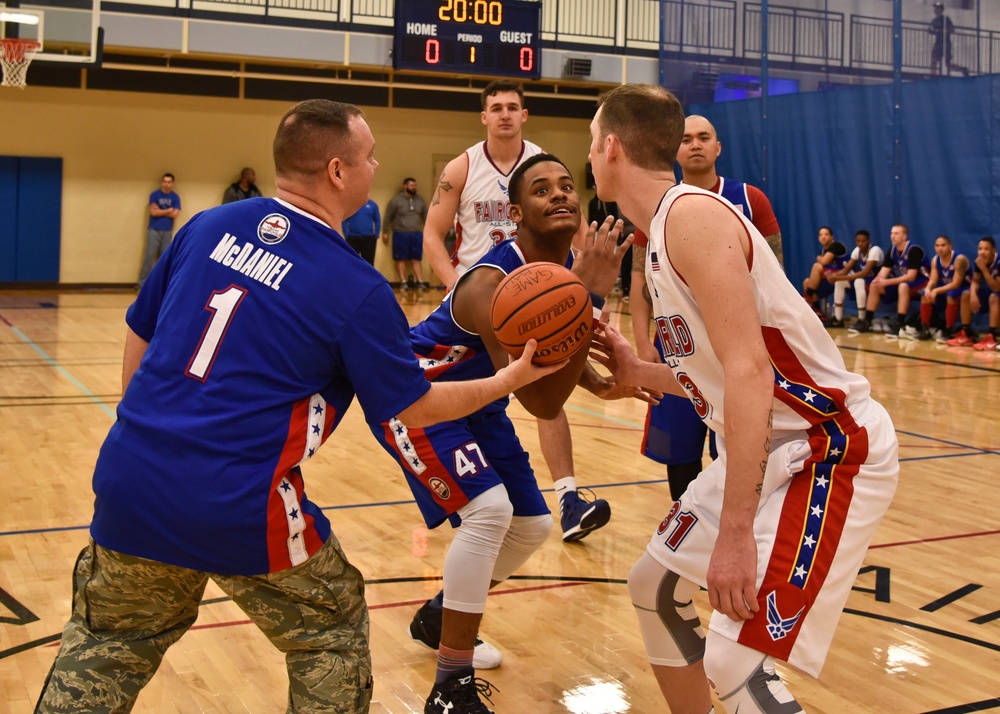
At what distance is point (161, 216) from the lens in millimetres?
18297

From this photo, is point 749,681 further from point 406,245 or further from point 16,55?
point 406,245

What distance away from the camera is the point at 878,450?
90.7 inches

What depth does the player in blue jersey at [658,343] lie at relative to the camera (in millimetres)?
4500

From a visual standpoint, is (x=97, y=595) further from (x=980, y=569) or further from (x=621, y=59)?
(x=621, y=59)

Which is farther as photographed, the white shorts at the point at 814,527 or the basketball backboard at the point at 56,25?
the basketball backboard at the point at 56,25

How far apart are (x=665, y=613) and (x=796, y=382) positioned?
704mm

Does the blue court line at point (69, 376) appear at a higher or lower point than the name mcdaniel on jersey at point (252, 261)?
lower

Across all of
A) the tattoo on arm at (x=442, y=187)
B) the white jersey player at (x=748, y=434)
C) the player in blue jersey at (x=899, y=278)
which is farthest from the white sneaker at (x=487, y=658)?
the player in blue jersey at (x=899, y=278)

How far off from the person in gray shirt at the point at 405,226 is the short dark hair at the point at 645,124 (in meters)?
17.1

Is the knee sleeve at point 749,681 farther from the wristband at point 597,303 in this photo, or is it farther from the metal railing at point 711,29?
the metal railing at point 711,29

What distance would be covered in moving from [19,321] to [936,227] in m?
Answer: 11.9

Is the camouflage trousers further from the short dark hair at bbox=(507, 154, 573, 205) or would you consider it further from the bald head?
the bald head

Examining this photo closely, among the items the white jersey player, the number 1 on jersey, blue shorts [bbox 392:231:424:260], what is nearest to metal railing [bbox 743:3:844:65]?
blue shorts [bbox 392:231:424:260]

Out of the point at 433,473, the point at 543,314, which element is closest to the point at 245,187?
the point at 433,473
